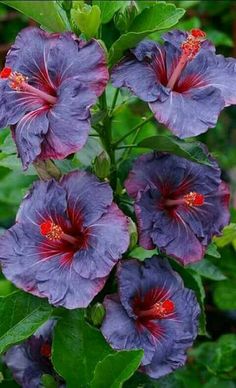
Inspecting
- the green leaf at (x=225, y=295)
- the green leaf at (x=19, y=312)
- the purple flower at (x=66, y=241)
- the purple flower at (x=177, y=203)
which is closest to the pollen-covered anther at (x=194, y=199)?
the purple flower at (x=177, y=203)

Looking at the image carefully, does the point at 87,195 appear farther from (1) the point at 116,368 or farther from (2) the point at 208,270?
(2) the point at 208,270


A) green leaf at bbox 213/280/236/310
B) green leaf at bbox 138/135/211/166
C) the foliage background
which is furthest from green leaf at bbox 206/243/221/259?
green leaf at bbox 213/280/236/310

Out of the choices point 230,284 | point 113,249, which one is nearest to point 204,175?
point 113,249

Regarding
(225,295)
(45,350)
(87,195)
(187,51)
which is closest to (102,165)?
(87,195)

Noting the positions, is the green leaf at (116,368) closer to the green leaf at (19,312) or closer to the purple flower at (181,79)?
the green leaf at (19,312)

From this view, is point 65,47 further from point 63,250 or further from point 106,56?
point 63,250

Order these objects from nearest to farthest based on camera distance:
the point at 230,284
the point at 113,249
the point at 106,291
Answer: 1. the point at 113,249
2. the point at 106,291
3. the point at 230,284
